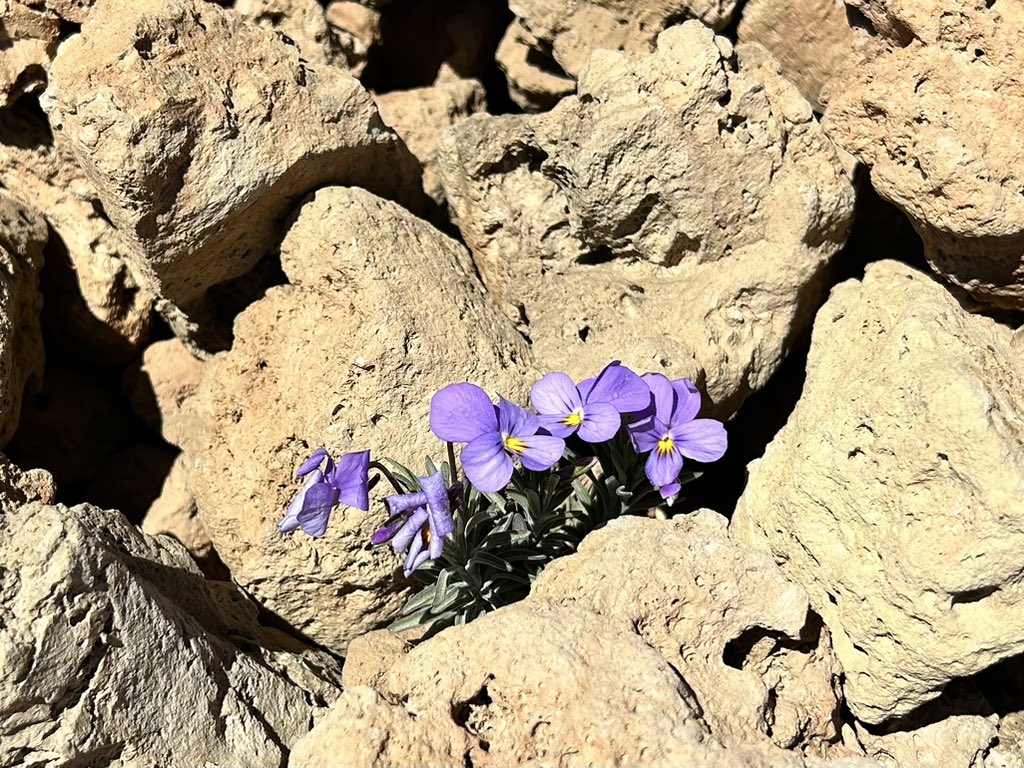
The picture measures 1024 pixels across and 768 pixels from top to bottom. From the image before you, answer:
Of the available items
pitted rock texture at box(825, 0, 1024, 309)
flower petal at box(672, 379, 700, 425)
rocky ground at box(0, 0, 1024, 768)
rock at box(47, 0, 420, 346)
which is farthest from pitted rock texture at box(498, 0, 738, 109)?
flower petal at box(672, 379, 700, 425)

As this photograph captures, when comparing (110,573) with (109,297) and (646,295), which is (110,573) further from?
(646,295)

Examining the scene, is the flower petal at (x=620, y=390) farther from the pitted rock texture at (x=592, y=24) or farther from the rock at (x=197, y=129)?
the pitted rock texture at (x=592, y=24)

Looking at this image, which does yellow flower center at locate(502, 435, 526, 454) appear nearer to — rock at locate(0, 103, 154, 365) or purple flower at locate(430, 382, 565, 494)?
purple flower at locate(430, 382, 565, 494)

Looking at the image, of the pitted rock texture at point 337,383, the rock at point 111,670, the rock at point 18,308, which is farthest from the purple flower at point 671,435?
the rock at point 18,308

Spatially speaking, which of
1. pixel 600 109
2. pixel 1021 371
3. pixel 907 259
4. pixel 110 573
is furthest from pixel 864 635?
pixel 110 573

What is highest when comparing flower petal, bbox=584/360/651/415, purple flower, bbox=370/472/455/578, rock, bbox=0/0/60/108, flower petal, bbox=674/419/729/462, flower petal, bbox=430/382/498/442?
rock, bbox=0/0/60/108

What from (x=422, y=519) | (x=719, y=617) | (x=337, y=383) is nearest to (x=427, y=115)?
(x=337, y=383)
